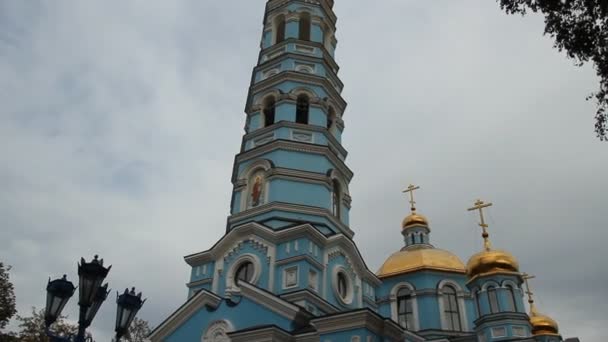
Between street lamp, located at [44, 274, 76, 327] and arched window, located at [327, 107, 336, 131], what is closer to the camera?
street lamp, located at [44, 274, 76, 327]

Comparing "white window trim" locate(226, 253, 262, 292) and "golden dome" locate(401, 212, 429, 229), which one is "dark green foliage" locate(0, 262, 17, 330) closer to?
"white window trim" locate(226, 253, 262, 292)

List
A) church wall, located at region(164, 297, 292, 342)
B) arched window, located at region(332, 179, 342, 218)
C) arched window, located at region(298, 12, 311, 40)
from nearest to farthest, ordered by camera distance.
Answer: church wall, located at region(164, 297, 292, 342) → arched window, located at region(332, 179, 342, 218) → arched window, located at region(298, 12, 311, 40)

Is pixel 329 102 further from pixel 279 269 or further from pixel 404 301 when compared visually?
pixel 404 301

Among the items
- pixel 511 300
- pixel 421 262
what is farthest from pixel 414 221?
pixel 511 300

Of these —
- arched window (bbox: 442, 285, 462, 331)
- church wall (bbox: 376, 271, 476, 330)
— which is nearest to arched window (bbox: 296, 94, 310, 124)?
church wall (bbox: 376, 271, 476, 330)

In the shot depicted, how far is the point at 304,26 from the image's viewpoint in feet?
74.7

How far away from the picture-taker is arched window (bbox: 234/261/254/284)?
1625 cm

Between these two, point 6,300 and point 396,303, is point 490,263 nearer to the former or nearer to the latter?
point 396,303

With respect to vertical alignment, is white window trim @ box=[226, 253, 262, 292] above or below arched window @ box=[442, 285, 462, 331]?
below

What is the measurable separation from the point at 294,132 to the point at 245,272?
5.18 metres

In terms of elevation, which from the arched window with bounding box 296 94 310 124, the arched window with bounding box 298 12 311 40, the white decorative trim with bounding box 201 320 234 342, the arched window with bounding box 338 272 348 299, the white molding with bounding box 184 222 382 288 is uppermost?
the arched window with bounding box 298 12 311 40

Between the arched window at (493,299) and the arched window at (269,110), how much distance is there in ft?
34.0

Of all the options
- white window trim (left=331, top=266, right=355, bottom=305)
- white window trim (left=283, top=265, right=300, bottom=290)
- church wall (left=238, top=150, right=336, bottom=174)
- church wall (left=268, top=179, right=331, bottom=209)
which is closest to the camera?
white window trim (left=283, top=265, right=300, bottom=290)

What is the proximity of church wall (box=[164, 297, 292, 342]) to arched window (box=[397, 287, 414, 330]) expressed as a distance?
11634 millimetres
